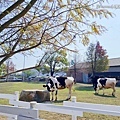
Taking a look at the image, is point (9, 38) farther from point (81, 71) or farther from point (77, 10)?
point (81, 71)

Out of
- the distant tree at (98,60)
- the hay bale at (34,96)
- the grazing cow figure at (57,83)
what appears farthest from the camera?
the distant tree at (98,60)

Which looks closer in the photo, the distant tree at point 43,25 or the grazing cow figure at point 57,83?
the distant tree at point 43,25

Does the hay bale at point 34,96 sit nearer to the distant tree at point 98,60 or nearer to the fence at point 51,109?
the fence at point 51,109

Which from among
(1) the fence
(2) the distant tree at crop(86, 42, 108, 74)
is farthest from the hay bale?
(2) the distant tree at crop(86, 42, 108, 74)

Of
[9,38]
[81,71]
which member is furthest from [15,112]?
[81,71]

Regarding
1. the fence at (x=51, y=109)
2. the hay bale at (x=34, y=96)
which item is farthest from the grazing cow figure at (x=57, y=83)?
the fence at (x=51, y=109)

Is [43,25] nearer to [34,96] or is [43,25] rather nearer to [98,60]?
[34,96]

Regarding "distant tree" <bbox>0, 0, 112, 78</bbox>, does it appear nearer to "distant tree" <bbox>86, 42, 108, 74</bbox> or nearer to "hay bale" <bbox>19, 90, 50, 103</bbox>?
"hay bale" <bbox>19, 90, 50, 103</bbox>

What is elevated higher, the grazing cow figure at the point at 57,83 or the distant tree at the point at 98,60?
the distant tree at the point at 98,60

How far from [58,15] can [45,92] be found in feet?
42.5

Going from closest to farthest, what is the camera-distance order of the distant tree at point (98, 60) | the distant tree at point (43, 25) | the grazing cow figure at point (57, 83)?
the distant tree at point (43, 25)
the grazing cow figure at point (57, 83)
the distant tree at point (98, 60)

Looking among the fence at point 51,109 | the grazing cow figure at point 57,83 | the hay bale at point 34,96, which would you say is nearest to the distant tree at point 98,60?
the grazing cow figure at point 57,83

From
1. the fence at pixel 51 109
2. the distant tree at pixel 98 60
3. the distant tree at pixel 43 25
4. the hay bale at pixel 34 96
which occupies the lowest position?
the hay bale at pixel 34 96

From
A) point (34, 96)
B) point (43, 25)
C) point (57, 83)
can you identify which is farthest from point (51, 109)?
point (57, 83)
